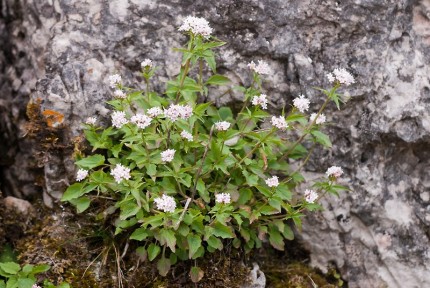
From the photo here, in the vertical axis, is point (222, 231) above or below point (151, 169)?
below

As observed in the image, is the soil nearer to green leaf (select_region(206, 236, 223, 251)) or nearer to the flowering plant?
the flowering plant

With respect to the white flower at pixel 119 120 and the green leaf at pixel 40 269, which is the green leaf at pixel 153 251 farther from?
the white flower at pixel 119 120

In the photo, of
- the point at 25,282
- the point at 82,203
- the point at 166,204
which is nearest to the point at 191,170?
the point at 166,204

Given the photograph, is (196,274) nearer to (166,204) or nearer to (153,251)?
(153,251)

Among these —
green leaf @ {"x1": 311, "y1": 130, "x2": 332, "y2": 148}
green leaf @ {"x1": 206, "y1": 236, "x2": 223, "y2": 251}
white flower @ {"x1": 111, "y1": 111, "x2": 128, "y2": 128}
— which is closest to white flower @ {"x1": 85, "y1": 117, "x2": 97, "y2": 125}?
white flower @ {"x1": 111, "y1": 111, "x2": 128, "y2": 128}

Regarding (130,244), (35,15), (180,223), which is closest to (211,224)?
(180,223)

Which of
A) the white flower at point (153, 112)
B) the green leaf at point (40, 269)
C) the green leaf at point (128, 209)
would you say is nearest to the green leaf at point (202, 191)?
the green leaf at point (128, 209)
